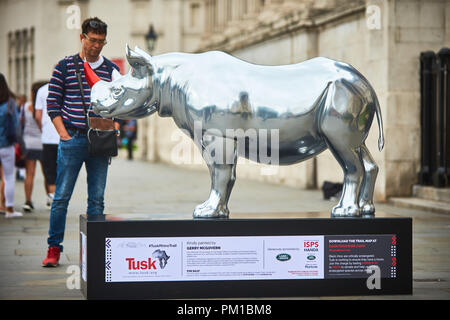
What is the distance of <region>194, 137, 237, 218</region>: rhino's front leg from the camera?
19.5 feet

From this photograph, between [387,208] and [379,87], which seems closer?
[387,208]

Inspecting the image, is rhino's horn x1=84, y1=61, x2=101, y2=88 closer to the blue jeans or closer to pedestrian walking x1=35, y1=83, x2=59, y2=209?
the blue jeans

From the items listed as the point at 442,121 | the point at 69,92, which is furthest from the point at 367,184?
the point at 442,121

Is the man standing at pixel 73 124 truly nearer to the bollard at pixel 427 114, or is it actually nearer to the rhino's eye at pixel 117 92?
the rhino's eye at pixel 117 92

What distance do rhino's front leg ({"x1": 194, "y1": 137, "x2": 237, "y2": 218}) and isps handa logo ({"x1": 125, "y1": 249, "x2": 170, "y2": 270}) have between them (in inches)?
15.2

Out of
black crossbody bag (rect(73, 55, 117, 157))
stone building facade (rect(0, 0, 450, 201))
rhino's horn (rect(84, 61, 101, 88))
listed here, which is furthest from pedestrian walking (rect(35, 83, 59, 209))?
stone building facade (rect(0, 0, 450, 201))

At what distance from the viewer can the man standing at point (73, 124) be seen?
713cm

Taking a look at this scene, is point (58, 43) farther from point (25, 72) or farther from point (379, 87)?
point (379, 87)

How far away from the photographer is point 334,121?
19.4 ft

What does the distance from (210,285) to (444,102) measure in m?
8.37

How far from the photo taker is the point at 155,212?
39.4 ft

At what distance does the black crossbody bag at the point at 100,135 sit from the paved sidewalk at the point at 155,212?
959mm

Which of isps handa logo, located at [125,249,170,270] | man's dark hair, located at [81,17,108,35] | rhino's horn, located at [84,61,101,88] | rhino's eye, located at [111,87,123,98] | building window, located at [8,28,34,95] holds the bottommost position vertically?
isps handa logo, located at [125,249,170,270]
